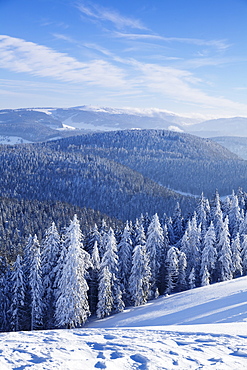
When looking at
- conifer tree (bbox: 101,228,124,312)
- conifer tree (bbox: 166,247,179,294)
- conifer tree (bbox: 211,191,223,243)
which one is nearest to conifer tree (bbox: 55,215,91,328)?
conifer tree (bbox: 101,228,124,312)

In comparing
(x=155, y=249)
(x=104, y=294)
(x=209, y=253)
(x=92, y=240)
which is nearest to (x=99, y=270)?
(x=104, y=294)

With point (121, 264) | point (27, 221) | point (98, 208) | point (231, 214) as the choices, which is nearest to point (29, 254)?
point (121, 264)

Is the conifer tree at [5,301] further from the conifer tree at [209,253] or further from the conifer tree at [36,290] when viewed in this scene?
the conifer tree at [209,253]

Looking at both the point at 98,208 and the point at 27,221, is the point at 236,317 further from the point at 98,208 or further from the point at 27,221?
the point at 98,208

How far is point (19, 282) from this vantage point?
34.1 meters

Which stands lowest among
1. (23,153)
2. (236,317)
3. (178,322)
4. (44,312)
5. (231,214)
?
(44,312)

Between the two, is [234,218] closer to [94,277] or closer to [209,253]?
[209,253]

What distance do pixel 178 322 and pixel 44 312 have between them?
1857 cm

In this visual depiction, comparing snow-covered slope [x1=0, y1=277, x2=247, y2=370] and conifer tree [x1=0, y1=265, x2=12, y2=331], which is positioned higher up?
snow-covered slope [x1=0, y1=277, x2=247, y2=370]

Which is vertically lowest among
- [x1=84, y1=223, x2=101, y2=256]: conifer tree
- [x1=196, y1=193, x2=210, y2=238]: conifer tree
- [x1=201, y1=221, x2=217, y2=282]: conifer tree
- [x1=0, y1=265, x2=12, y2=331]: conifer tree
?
[x1=0, y1=265, x2=12, y2=331]: conifer tree

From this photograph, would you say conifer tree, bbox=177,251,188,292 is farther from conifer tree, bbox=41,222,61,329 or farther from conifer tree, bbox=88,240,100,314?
conifer tree, bbox=41,222,61,329

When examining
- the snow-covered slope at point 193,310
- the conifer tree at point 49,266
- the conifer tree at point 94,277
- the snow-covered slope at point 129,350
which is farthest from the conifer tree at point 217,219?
the snow-covered slope at point 129,350

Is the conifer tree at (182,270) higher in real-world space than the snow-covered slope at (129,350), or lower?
lower

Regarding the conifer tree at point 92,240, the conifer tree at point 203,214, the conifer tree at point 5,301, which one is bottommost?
the conifer tree at point 5,301
